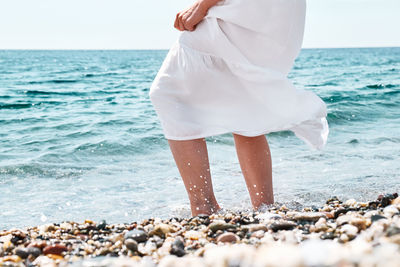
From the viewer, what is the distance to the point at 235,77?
294 cm

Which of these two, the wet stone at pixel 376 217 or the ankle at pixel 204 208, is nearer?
the wet stone at pixel 376 217

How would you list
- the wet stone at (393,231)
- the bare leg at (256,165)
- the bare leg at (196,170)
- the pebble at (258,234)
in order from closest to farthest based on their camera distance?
the wet stone at (393,231)
the pebble at (258,234)
the bare leg at (196,170)
the bare leg at (256,165)

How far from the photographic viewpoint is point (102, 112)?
32.9 feet

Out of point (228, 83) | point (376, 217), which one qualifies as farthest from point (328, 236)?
point (228, 83)

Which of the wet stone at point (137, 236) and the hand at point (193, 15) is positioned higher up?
the hand at point (193, 15)

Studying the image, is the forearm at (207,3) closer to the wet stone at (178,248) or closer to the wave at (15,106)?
the wet stone at (178,248)

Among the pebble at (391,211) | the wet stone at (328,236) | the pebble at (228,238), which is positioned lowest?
the pebble at (391,211)

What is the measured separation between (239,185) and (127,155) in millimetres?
2035

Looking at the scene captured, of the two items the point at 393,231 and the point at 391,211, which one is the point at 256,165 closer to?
the point at 391,211

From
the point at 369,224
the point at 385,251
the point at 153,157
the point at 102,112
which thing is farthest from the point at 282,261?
the point at 102,112

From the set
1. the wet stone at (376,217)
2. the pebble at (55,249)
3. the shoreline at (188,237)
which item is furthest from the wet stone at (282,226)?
the pebble at (55,249)

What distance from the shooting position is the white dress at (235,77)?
2848 mm

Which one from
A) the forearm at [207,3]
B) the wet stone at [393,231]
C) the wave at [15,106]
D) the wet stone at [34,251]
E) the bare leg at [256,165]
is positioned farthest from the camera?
the wave at [15,106]

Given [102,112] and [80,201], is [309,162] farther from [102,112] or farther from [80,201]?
[102,112]
